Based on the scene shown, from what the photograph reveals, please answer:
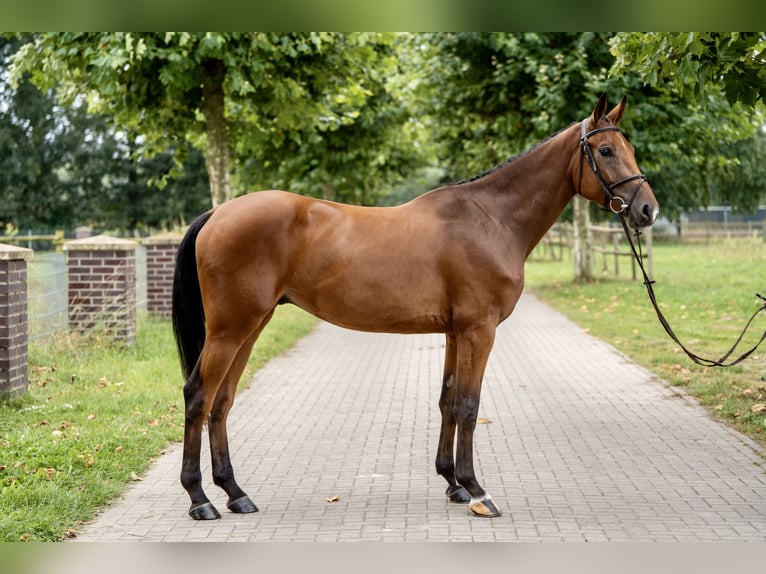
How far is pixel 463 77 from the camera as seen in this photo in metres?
21.5

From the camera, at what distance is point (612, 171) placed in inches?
219

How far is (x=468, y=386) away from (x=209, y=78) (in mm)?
9720

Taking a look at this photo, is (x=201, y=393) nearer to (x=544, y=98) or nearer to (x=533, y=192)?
(x=533, y=192)

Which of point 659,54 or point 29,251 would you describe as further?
point 29,251

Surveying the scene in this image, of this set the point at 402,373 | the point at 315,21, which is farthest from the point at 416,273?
the point at 402,373

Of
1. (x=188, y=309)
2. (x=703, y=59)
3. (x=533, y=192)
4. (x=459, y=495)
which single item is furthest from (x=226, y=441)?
(x=703, y=59)

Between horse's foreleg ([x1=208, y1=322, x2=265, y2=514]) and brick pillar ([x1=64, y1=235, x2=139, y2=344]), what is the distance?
653 cm

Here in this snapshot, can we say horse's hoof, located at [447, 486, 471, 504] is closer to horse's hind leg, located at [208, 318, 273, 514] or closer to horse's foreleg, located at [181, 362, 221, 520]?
horse's hind leg, located at [208, 318, 273, 514]

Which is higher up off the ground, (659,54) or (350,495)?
(659,54)

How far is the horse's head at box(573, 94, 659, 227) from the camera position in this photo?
5.45m

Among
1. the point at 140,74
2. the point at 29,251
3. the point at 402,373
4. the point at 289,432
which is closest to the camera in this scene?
the point at 289,432

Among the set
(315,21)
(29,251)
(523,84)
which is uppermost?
(523,84)

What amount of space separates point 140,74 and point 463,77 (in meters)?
9.96

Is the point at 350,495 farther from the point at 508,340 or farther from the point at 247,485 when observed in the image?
the point at 508,340
